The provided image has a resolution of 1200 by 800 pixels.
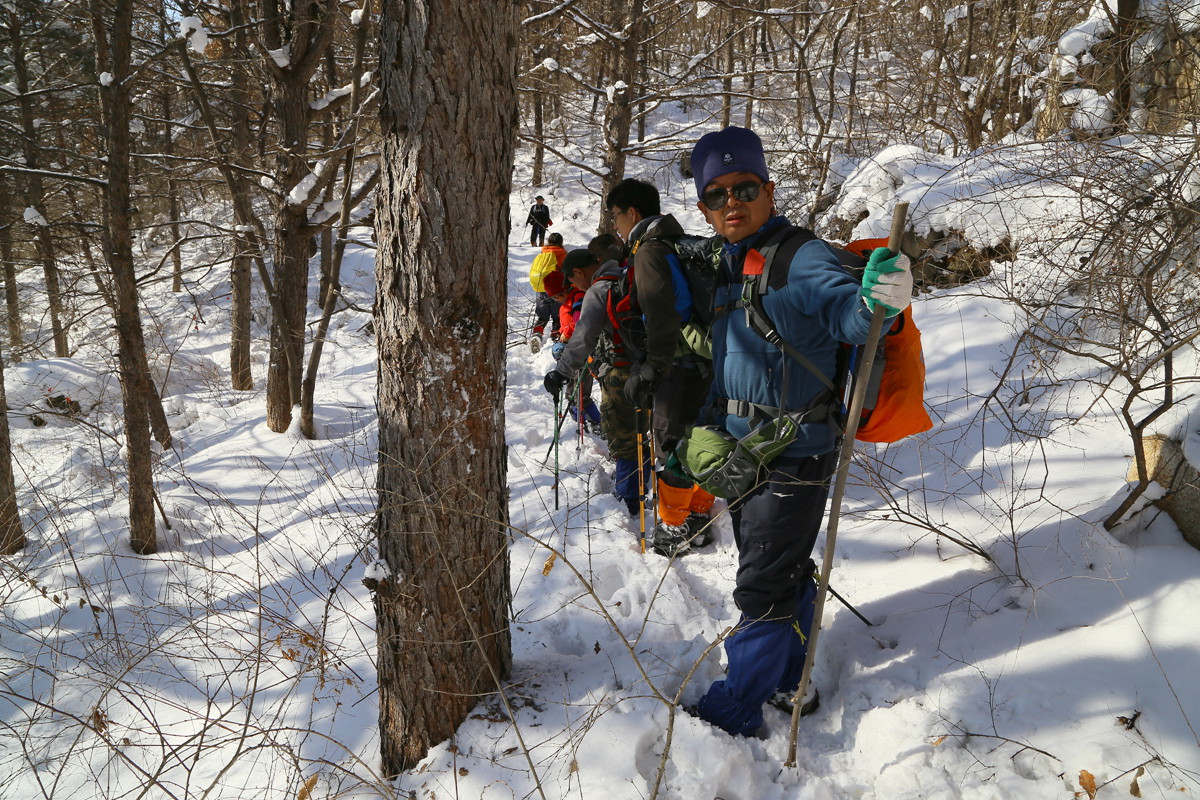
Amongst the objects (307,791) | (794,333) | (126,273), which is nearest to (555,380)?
(794,333)

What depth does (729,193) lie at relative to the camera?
2295 mm

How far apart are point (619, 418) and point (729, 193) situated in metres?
2.08

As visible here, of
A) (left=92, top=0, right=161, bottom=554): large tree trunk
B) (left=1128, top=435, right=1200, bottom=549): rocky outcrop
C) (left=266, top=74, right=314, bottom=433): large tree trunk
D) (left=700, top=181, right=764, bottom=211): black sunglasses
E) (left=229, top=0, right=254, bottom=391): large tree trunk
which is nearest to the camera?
(left=700, top=181, right=764, bottom=211): black sunglasses

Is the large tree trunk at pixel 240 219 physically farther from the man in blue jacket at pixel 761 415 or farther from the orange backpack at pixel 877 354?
the orange backpack at pixel 877 354

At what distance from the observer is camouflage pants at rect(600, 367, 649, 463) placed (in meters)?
3.97

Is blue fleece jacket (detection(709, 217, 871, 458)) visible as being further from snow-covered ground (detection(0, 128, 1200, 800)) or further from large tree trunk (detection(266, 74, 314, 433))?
large tree trunk (detection(266, 74, 314, 433))

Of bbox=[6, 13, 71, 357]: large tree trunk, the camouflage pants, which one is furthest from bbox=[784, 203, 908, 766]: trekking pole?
bbox=[6, 13, 71, 357]: large tree trunk

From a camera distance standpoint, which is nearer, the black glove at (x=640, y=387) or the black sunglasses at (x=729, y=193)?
the black sunglasses at (x=729, y=193)

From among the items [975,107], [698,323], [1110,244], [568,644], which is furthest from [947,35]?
[568,644]

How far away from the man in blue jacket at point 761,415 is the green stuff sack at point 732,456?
5 centimetres

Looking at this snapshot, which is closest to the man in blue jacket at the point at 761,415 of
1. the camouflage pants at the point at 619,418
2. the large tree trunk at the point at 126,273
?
the camouflage pants at the point at 619,418

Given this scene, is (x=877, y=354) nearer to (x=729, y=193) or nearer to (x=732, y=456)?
(x=732, y=456)

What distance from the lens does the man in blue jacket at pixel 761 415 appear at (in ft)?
7.20

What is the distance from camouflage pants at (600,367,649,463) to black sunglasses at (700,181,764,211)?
5.56ft
